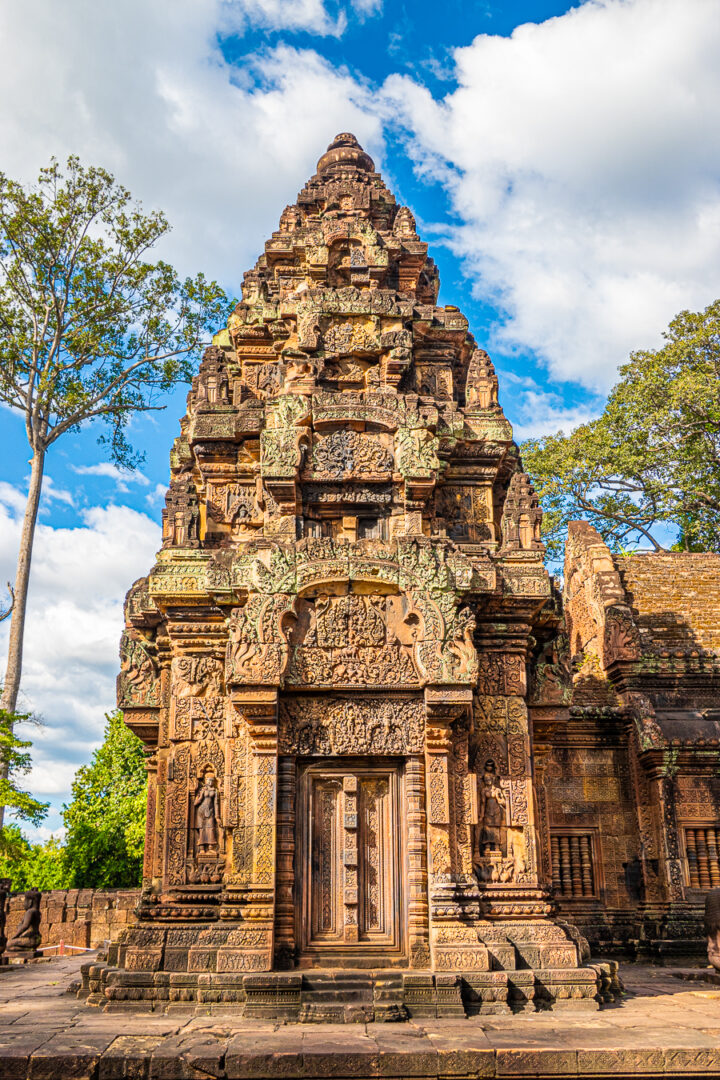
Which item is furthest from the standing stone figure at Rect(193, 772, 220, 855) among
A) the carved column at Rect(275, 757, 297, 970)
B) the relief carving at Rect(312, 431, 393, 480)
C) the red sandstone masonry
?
the red sandstone masonry

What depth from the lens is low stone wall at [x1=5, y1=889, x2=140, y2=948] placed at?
688 inches

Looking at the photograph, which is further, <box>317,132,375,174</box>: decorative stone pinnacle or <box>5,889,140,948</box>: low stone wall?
<box>5,889,140,948</box>: low stone wall

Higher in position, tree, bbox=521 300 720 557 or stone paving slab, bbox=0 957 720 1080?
tree, bbox=521 300 720 557

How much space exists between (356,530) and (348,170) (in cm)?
656

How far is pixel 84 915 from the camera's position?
17.7 metres

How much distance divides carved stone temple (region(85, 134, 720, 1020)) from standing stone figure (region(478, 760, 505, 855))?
0.06 feet

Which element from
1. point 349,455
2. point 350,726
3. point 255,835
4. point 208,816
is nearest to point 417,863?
point 350,726

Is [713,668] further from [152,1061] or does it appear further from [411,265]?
[152,1061]

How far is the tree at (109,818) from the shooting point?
22859 millimetres

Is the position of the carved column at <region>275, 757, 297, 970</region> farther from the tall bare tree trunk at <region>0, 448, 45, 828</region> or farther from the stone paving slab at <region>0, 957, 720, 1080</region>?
the tall bare tree trunk at <region>0, 448, 45, 828</region>

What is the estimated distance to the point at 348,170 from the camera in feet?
46.3

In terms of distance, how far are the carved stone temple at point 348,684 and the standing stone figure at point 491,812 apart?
2cm

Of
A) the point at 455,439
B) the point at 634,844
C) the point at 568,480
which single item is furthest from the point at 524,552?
the point at 568,480

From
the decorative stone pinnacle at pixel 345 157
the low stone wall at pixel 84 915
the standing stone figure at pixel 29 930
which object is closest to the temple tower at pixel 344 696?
the decorative stone pinnacle at pixel 345 157
